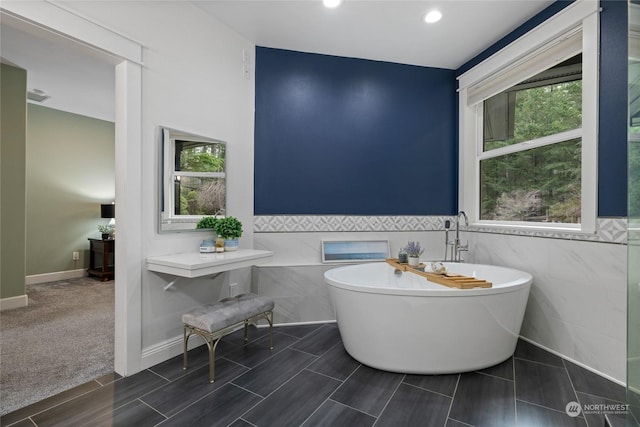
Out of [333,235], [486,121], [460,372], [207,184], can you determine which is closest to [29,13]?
[207,184]

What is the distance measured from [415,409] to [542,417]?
0.66 m

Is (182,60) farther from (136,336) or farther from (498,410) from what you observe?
(498,410)

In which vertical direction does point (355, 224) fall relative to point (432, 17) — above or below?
below

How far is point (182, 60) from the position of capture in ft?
8.20

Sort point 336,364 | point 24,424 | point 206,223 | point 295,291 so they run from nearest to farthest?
point 24,424
point 336,364
point 206,223
point 295,291

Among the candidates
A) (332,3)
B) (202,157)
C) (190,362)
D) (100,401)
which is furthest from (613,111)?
(100,401)

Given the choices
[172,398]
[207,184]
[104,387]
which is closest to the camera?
[172,398]

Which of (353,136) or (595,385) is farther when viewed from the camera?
(353,136)

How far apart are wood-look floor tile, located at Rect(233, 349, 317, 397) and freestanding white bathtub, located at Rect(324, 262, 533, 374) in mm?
431

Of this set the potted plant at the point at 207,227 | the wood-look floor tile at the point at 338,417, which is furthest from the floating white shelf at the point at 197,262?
the wood-look floor tile at the point at 338,417

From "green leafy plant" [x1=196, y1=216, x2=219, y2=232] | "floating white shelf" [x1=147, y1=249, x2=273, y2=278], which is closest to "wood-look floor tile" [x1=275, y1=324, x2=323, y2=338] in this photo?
"floating white shelf" [x1=147, y1=249, x2=273, y2=278]

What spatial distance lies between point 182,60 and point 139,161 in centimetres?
91

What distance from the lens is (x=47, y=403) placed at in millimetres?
1802

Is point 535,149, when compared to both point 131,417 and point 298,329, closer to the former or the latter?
point 298,329
